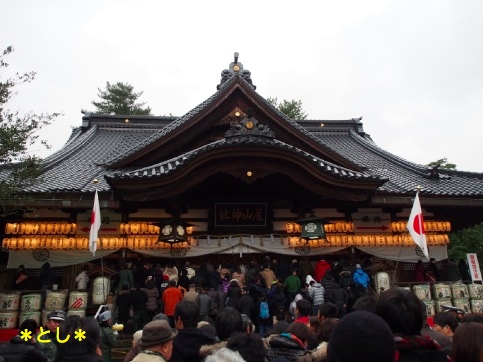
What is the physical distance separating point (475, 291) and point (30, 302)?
466 inches

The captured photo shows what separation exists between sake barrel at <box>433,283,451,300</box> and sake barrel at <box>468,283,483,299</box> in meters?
0.65

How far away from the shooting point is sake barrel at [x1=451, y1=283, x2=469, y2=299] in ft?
38.2

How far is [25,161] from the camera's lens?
9.02m

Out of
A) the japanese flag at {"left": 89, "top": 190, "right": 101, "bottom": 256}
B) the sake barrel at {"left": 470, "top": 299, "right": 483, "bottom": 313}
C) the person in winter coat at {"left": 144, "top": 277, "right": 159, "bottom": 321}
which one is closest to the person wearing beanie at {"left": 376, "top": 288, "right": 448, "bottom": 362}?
the person in winter coat at {"left": 144, "top": 277, "right": 159, "bottom": 321}

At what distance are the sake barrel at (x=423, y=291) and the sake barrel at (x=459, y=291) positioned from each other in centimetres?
71

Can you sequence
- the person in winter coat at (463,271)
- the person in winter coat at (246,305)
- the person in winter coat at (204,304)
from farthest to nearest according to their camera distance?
the person in winter coat at (463,271), the person in winter coat at (246,305), the person in winter coat at (204,304)

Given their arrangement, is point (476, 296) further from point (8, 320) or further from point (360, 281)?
point (8, 320)

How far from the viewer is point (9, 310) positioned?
10.4 m

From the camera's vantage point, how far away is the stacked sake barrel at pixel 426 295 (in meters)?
11.4

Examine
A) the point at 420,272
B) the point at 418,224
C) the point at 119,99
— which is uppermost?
the point at 119,99

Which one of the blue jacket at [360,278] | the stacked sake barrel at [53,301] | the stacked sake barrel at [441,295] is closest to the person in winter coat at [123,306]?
the stacked sake barrel at [53,301]

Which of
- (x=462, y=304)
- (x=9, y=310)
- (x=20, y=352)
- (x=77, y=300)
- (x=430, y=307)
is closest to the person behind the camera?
(x=20, y=352)

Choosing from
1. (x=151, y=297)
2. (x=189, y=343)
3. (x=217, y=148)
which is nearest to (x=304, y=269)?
(x=217, y=148)

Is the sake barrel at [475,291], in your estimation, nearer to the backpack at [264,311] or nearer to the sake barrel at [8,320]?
the backpack at [264,311]
